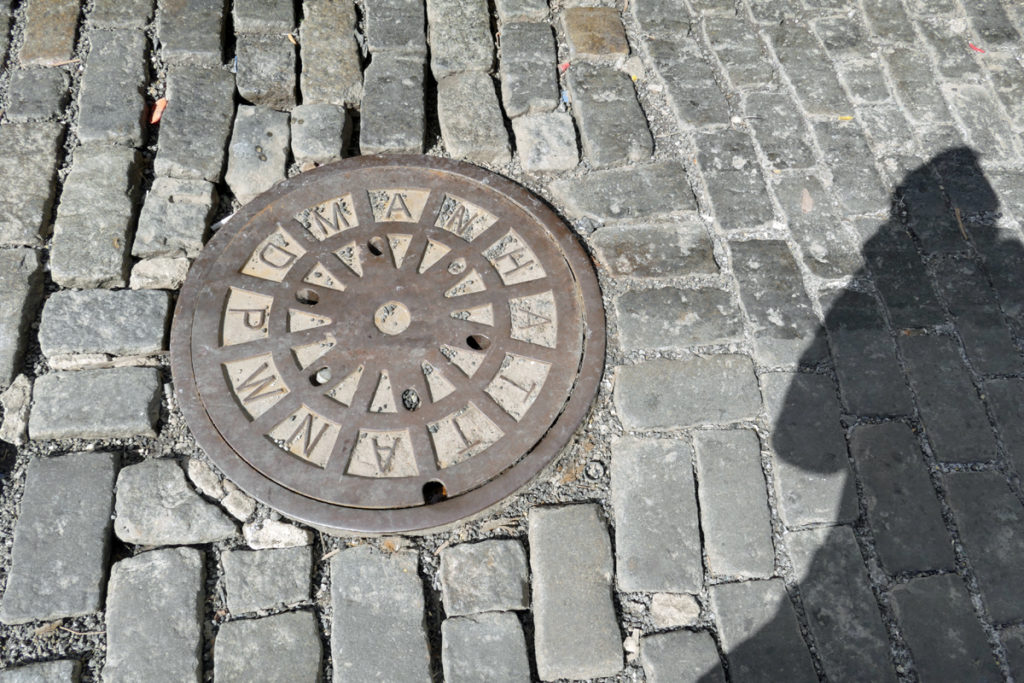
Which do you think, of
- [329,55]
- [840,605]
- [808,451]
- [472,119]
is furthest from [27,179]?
[840,605]

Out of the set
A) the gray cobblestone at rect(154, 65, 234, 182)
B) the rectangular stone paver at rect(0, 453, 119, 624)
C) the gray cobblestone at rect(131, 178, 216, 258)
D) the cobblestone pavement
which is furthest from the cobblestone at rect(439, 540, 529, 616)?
the gray cobblestone at rect(154, 65, 234, 182)

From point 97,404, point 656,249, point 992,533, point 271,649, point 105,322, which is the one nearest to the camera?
point 271,649

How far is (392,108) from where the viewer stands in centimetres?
302

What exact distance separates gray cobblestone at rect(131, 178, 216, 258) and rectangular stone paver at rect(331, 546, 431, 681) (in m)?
1.24

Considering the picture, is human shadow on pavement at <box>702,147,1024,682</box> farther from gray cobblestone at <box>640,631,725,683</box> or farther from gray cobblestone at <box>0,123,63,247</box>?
gray cobblestone at <box>0,123,63,247</box>

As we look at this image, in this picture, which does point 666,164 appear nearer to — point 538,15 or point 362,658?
point 538,15

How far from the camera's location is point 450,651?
210 centimetres

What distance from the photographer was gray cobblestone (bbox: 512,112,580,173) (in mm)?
2949

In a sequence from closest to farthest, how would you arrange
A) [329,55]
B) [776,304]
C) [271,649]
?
[271,649]
[776,304]
[329,55]

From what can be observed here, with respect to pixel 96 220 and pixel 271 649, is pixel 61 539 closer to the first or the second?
pixel 271 649

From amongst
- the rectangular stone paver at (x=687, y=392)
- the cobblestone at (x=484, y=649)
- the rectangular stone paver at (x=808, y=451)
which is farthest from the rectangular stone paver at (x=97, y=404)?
the rectangular stone paver at (x=808, y=451)

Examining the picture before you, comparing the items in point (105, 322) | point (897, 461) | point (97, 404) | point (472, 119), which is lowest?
point (897, 461)

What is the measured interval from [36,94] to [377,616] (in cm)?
241

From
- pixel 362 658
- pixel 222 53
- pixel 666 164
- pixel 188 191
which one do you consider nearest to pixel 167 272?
pixel 188 191
